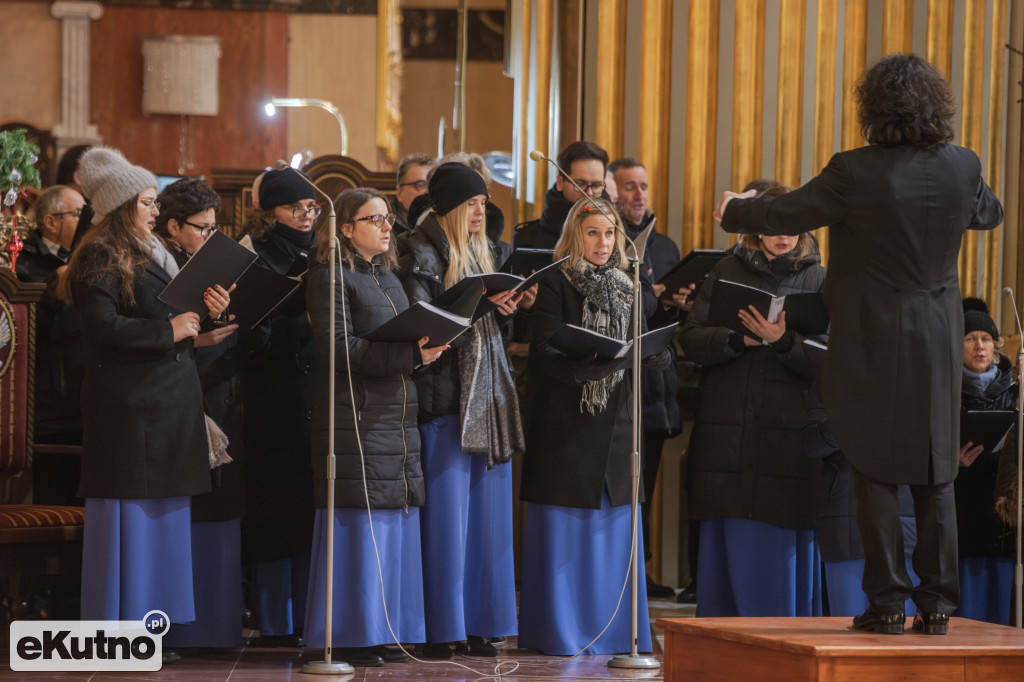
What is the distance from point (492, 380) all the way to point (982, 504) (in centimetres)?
184

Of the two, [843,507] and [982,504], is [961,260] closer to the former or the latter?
[982,504]

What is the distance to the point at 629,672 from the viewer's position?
3.95 metres

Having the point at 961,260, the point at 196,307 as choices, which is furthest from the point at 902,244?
the point at 961,260

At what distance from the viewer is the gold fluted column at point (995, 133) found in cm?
561

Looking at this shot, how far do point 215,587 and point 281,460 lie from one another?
496mm

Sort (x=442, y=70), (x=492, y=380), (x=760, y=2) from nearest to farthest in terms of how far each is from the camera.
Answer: (x=492, y=380) < (x=760, y=2) < (x=442, y=70)

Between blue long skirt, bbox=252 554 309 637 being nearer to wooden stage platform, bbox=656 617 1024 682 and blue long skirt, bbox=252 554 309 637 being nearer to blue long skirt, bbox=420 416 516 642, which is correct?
blue long skirt, bbox=420 416 516 642

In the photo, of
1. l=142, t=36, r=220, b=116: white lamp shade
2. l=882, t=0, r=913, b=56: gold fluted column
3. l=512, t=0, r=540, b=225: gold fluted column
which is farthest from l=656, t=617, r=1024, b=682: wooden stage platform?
l=142, t=36, r=220, b=116: white lamp shade

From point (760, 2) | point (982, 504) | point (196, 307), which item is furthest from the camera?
point (760, 2)

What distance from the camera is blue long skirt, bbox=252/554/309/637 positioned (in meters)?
4.40

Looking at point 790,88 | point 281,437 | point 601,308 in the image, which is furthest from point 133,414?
point 790,88

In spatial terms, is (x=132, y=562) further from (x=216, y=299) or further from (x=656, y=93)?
(x=656, y=93)

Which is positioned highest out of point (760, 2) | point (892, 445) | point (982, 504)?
point (760, 2)

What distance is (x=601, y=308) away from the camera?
4.30 metres
